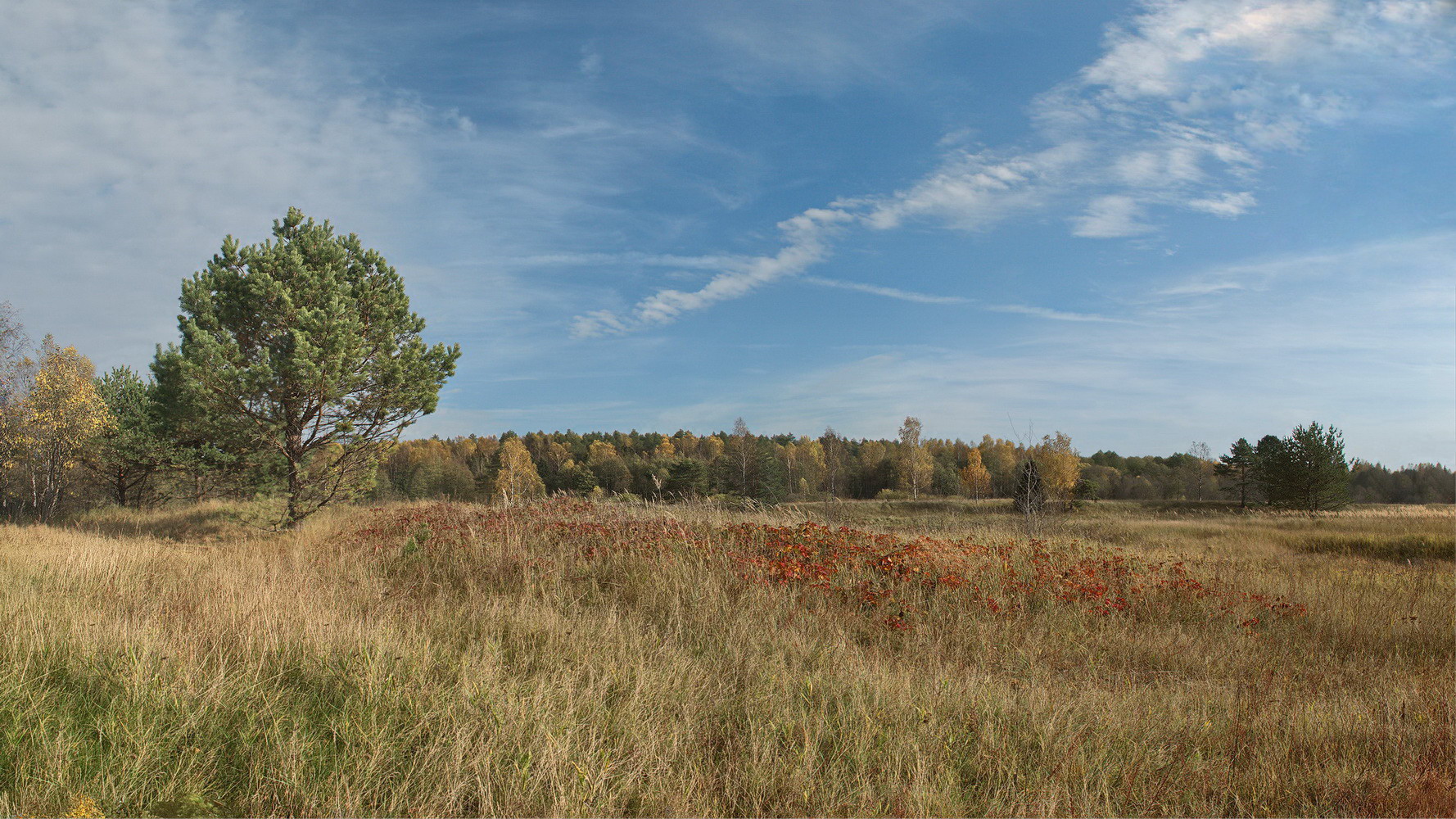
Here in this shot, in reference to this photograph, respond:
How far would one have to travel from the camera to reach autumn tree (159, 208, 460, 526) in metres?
14.1

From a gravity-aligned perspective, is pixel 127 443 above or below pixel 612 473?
above

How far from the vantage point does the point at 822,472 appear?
257ft

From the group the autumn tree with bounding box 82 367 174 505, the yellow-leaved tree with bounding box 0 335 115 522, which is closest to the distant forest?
the autumn tree with bounding box 82 367 174 505

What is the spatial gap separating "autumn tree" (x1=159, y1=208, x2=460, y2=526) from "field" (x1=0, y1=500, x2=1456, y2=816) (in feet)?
18.7

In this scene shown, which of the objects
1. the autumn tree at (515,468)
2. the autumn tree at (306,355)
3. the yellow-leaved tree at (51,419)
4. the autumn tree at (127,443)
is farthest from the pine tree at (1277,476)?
the yellow-leaved tree at (51,419)

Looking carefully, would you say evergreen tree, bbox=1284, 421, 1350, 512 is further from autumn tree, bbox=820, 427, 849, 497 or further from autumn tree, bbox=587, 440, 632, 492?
autumn tree, bbox=587, 440, 632, 492

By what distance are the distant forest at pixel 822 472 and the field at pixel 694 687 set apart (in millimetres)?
40269

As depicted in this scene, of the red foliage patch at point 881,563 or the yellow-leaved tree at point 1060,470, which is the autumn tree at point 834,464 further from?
the red foliage patch at point 881,563

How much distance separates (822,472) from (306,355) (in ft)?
223

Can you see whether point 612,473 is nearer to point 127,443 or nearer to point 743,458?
point 743,458

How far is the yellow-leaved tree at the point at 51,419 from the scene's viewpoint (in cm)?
1952

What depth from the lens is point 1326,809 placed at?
3746 mm

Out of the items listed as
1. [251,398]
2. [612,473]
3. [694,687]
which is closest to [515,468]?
[612,473]

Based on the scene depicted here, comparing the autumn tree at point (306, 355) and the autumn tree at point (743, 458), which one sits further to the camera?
the autumn tree at point (743, 458)
